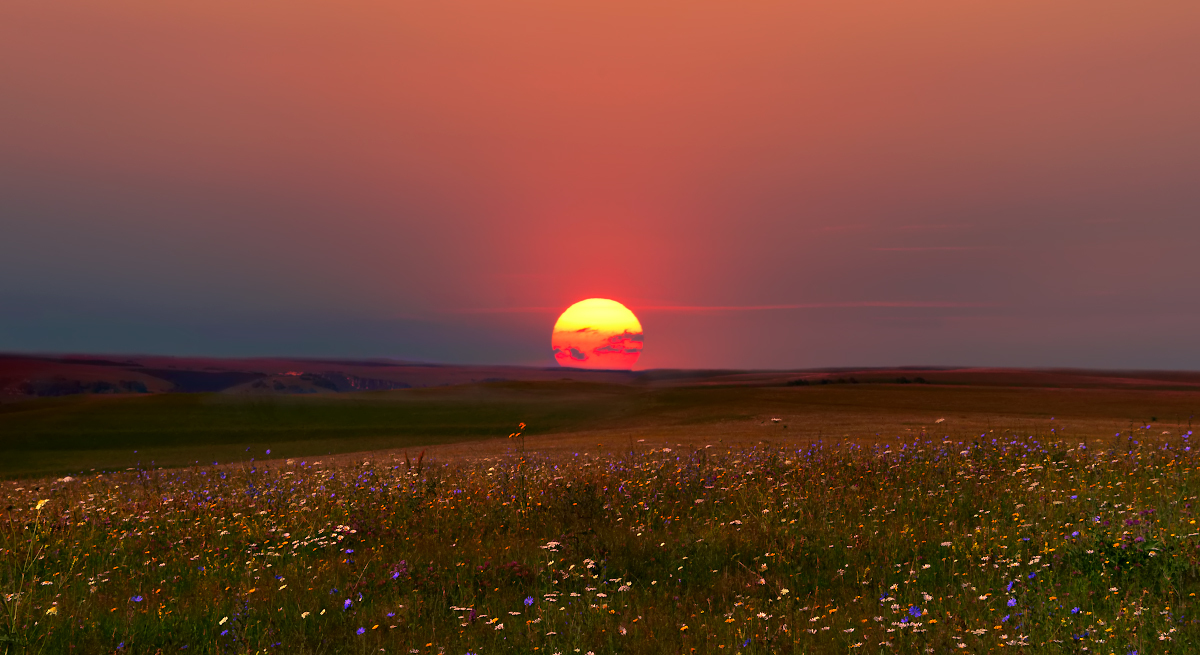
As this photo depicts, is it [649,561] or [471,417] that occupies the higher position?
[649,561]

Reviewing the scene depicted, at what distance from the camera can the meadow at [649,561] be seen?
6.20 meters

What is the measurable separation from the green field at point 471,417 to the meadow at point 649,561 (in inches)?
585

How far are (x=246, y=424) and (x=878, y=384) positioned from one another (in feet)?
162

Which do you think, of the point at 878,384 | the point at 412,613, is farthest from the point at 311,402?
the point at 412,613

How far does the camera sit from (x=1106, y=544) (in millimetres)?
7516

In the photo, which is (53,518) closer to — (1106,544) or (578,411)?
(1106,544)

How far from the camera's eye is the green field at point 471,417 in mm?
33812

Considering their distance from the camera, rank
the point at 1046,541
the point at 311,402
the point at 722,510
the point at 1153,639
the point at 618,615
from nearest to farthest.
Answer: the point at 1153,639, the point at 618,615, the point at 1046,541, the point at 722,510, the point at 311,402

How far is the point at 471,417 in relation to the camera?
162ft

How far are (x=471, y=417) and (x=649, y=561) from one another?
1659 inches

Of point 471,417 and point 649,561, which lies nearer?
point 649,561

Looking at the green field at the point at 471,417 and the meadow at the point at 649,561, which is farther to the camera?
the green field at the point at 471,417

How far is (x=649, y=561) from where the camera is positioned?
856 centimetres

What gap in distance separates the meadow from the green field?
14863 mm
